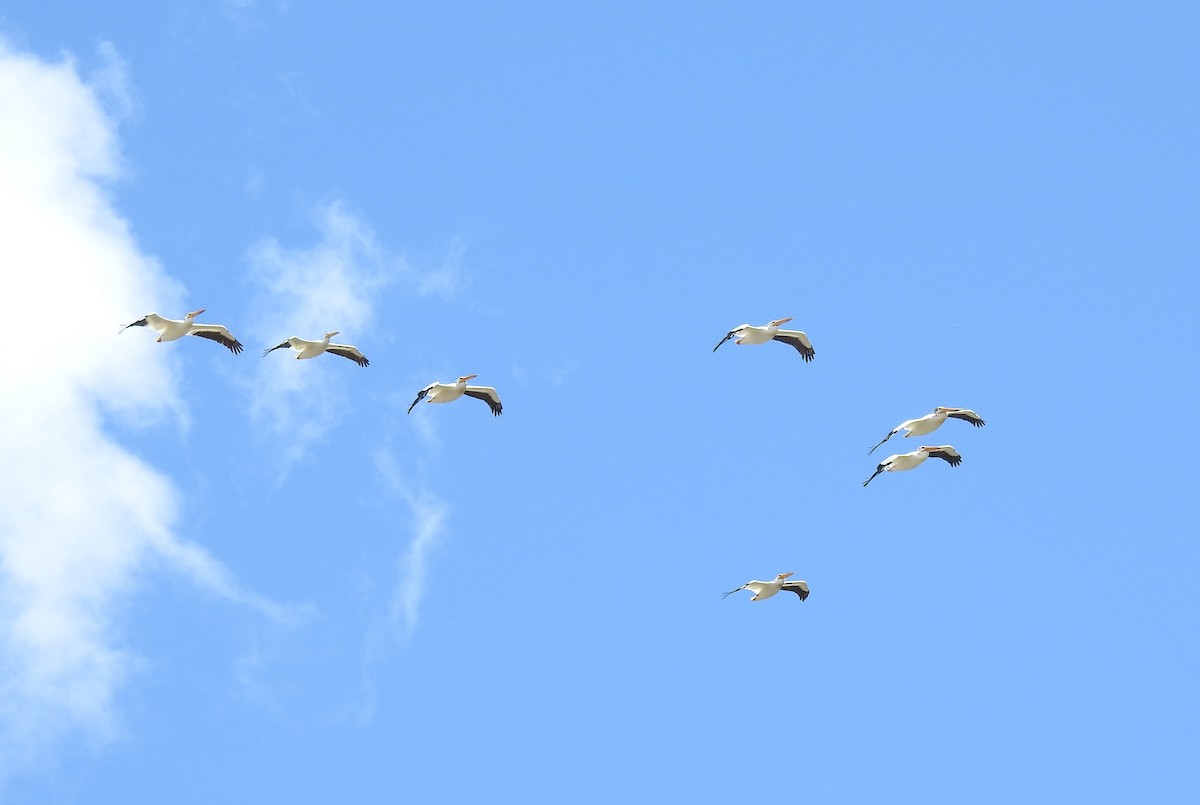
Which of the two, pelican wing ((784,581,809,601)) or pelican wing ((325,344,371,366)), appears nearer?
pelican wing ((784,581,809,601))

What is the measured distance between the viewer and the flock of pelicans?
1501 inches

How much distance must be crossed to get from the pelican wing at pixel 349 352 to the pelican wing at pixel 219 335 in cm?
232

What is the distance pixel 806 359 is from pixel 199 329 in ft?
49.1

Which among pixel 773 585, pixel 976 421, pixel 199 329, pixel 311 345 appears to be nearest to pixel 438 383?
pixel 311 345

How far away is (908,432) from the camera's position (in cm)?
3809

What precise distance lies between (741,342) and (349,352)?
33.9ft

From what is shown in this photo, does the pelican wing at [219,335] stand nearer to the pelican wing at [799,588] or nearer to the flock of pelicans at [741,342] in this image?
the flock of pelicans at [741,342]

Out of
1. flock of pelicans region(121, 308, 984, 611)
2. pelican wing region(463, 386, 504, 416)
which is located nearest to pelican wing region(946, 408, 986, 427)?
flock of pelicans region(121, 308, 984, 611)

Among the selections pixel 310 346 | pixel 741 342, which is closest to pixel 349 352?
pixel 310 346

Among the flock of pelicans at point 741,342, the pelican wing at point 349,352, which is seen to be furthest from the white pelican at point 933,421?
the pelican wing at point 349,352

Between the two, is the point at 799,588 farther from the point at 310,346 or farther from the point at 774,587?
the point at 310,346

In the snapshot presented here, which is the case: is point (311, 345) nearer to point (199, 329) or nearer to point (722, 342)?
point (199, 329)

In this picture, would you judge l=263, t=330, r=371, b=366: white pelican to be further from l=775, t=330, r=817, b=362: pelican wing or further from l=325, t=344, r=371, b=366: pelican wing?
l=775, t=330, r=817, b=362: pelican wing

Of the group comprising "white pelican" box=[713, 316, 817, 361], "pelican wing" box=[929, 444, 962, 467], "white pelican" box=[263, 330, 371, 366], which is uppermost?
"white pelican" box=[263, 330, 371, 366]
